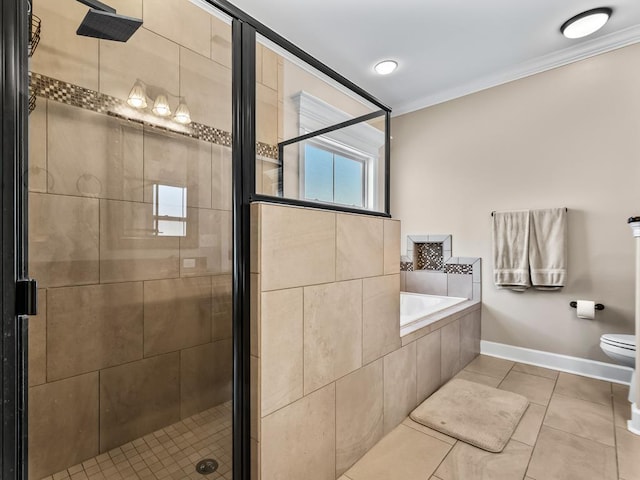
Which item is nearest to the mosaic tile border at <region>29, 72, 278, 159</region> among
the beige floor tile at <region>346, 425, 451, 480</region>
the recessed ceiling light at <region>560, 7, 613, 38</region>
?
the beige floor tile at <region>346, 425, 451, 480</region>

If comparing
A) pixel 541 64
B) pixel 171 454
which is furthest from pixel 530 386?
pixel 541 64

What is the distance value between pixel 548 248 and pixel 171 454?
9.89 ft

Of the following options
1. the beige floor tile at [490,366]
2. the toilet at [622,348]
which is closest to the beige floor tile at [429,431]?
the beige floor tile at [490,366]

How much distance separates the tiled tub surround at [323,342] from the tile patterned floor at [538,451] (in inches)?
4.8

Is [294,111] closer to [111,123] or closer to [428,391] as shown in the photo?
[111,123]

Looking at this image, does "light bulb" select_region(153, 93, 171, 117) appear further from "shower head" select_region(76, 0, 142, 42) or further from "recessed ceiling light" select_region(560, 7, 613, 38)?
"recessed ceiling light" select_region(560, 7, 613, 38)

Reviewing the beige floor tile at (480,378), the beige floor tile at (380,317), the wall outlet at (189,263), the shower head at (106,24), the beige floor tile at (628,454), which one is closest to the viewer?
the shower head at (106,24)

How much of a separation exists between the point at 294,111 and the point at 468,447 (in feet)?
6.16

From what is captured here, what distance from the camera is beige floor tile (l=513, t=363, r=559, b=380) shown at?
2.60 meters

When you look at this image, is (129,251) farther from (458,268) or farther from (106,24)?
(458,268)

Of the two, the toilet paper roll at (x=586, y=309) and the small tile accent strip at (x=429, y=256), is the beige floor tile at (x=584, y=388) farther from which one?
the small tile accent strip at (x=429, y=256)

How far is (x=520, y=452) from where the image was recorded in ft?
5.29

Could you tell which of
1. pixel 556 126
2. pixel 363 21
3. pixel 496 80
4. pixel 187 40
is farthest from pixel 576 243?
pixel 187 40

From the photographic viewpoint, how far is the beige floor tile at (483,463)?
4.78 feet
